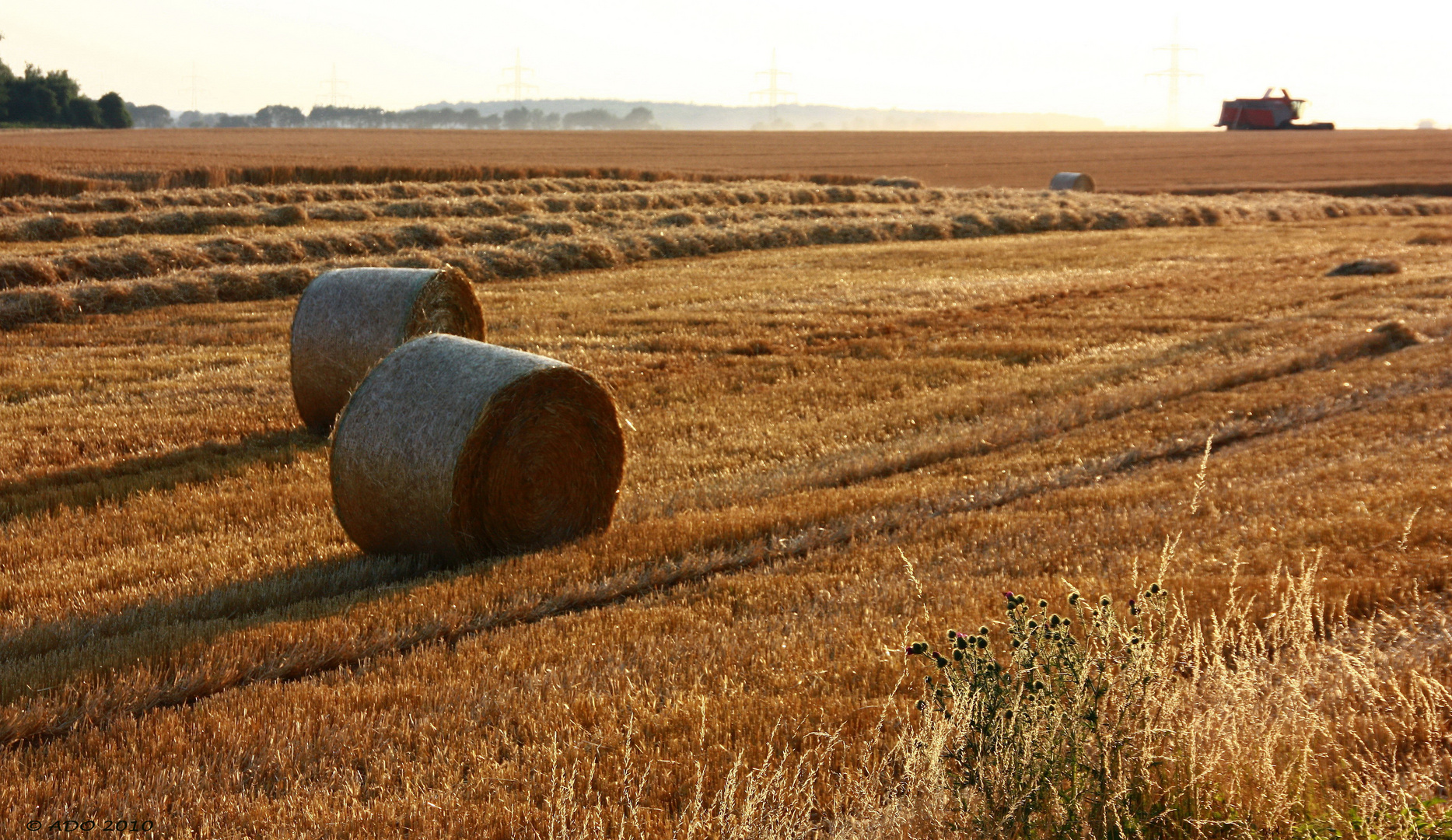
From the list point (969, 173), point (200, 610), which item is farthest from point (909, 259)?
point (969, 173)

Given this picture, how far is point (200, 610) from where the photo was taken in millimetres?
6484

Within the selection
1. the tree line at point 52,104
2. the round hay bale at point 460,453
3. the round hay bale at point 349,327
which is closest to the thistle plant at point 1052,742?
the round hay bale at point 460,453

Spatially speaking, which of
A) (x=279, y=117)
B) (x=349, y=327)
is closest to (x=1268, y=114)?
(x=349, y=327)

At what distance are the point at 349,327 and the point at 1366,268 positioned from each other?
18729mm

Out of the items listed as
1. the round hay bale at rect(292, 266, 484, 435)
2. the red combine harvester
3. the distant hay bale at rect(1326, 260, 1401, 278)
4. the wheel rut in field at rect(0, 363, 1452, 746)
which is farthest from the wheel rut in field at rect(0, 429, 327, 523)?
the red combine harvester

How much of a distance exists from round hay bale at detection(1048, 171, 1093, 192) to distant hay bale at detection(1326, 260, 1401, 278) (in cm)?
2658

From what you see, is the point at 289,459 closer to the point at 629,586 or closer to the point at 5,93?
the point at 629,586

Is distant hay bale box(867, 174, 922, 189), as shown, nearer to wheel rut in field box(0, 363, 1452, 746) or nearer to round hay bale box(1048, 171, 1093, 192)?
round hay bale box(1048, 171, 1093, 192)

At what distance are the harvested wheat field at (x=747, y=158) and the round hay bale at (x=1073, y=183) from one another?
117 inches

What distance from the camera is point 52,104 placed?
7581 centimetres

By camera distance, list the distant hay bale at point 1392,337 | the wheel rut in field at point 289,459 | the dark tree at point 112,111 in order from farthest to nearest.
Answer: the dark tree at point 112,111 → the distant hay bale at point 1392,337 → the wheel rut in field at point 289,459

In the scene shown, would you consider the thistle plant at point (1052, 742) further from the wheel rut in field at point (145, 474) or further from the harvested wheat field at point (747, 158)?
the harvested wheat field at point (747, 158)

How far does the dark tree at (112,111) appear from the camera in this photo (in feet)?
261

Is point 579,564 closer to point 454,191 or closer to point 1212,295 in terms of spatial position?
point 1212,295
